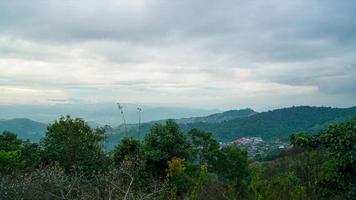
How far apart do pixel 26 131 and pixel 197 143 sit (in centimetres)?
13843

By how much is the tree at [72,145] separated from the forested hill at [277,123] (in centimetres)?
6935

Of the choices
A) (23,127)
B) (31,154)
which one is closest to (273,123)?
(23,127)

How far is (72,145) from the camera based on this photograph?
27.2m

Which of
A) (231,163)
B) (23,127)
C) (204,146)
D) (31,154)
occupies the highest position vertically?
(204,146)

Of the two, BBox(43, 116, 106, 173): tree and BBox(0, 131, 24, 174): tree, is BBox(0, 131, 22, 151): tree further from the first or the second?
BBox(43, 116, 106, 173): tree

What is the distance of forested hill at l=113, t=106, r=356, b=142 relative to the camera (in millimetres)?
109812

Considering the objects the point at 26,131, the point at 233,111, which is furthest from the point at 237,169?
the point at 233,111

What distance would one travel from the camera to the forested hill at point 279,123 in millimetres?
110125

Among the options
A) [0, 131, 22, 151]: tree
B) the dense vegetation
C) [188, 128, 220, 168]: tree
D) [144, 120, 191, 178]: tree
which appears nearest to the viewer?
the dense vegetation

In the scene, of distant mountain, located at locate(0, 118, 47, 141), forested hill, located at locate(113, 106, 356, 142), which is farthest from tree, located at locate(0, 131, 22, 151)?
distant mountain, located at locate(0, 118, 47, 141)

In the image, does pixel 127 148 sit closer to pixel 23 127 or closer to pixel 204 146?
pixel 204 146

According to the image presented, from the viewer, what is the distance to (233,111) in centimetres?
19025

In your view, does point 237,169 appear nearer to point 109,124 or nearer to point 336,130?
point 109,124

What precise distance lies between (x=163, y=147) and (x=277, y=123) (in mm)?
101643
